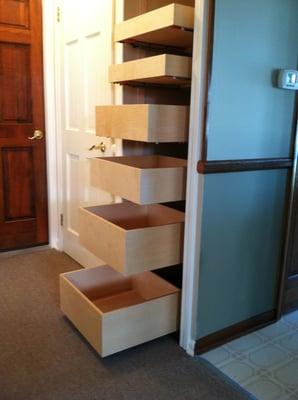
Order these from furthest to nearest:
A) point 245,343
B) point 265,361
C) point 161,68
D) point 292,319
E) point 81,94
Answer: point 81,94 < point 292,319 < point 245,343 < point 265,361 < point 161,68

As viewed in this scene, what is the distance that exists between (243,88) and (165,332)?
1207 mm

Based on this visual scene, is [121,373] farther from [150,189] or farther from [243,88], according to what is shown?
[243,88]

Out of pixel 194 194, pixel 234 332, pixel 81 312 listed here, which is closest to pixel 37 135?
pixel 81 312

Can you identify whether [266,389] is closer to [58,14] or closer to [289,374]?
[289,374]

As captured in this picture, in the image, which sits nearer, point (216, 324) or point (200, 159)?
point (200, 159)

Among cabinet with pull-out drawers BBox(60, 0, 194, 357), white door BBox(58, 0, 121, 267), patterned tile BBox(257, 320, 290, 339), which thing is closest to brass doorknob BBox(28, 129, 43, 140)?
white door BBox(58, 0, 121, 267)

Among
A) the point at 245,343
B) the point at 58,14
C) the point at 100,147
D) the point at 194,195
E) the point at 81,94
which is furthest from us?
the point at 58,14

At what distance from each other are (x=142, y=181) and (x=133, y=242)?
27cm

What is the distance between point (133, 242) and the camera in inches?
67.8

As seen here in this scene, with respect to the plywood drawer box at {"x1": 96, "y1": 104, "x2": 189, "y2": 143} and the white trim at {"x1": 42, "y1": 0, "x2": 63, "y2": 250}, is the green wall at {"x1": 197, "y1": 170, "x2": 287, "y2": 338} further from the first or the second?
the white trim at {"x1": 42, "y1": 0, "x2": 63, "y2": 250}

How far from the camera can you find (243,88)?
175 cm

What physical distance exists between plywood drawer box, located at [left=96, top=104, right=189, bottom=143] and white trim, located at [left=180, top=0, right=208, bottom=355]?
71 millimetres

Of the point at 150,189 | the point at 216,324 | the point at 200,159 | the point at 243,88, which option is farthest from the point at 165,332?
the point at 243,88

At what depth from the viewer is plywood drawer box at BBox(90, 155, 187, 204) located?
66.5 inches
